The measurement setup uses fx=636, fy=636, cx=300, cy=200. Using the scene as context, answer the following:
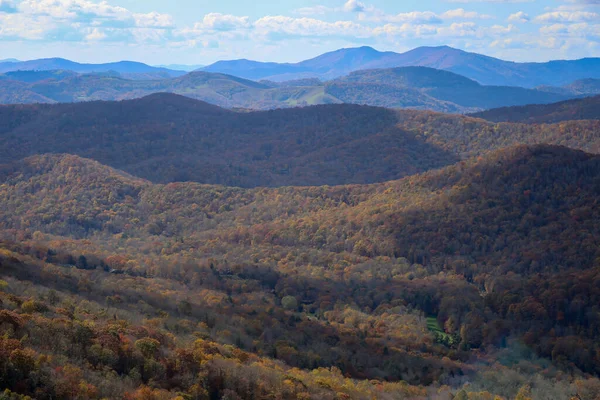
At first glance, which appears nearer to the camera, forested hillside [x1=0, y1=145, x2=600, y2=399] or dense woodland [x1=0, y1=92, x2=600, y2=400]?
dense woodland [x1=0, y1=92, x2=600, y2=400]

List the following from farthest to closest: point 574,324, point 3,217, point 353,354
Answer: point 3,217 → point 574,324 → point 353,354

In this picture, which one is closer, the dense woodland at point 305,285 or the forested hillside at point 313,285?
the dense woodland at point 305,285

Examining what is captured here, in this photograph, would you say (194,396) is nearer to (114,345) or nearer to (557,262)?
(114,345)

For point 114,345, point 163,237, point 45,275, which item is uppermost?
point 114,345

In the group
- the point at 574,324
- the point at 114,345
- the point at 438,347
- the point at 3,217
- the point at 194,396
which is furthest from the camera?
the point at 3,217

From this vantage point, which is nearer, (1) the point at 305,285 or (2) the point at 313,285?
(1) the point at 305,285

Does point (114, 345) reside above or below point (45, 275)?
above

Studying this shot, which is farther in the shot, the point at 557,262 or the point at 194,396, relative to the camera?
the point at 557,262

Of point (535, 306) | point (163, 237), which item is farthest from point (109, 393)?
point (163, 237)
